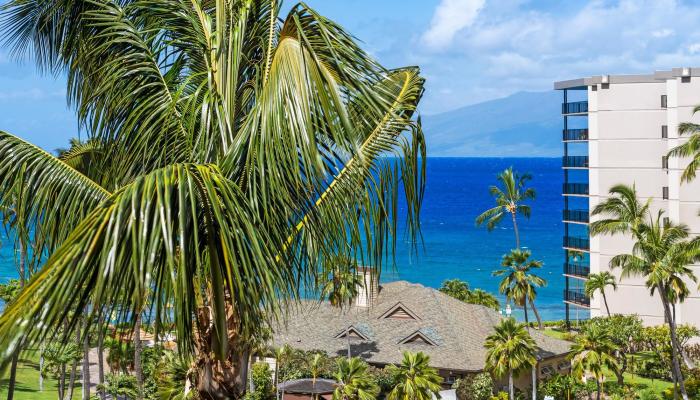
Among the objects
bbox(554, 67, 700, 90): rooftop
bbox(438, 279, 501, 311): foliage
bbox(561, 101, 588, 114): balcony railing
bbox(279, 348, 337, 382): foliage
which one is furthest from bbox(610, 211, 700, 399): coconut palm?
bbox(561, 101, 588, 114): balcony railing

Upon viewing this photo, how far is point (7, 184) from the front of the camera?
5.50 meters

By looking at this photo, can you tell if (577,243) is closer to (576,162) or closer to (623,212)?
(576,162)

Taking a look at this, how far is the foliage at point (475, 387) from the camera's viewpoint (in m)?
43.9

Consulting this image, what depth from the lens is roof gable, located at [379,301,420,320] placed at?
51.8m

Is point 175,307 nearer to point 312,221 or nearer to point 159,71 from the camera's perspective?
point 312,221

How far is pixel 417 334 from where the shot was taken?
163ft

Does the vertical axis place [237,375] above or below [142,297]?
below

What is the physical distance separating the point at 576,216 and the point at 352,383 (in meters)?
35.7

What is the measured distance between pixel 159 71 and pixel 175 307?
247 centimetres

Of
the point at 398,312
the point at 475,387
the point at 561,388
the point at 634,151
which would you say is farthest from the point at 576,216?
the point at 475,387

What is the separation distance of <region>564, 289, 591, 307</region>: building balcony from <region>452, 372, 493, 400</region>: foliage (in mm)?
23350

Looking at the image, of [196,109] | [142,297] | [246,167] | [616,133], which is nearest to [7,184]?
[196,109]

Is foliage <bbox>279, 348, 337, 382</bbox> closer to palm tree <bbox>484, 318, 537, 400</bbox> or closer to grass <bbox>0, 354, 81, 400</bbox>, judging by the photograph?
palm tree <bbox>484, 318, 537, 400</bbox>

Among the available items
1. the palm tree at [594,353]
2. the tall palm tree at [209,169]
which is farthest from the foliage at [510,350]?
the tall palm tree at [209,169]
